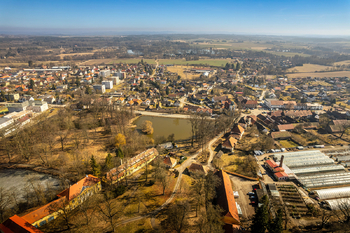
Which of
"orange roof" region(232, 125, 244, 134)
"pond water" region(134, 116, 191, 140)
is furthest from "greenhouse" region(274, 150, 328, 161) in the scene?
"pond water" region(134, 116, 191, 140)

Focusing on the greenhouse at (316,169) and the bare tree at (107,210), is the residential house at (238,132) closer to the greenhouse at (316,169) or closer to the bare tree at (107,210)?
the greenhouse at (316,169)

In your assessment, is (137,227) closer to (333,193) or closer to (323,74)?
(333,193)

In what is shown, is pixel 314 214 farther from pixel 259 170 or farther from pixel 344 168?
pixel 344 168

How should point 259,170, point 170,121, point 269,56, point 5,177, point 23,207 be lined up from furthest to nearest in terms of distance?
point 269,56
point 170,121
point 259,170
point 5,177
point 23,207

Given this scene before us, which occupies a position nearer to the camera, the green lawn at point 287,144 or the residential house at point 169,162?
the residential house at point 169,162

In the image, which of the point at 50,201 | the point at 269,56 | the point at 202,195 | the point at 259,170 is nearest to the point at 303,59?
the point at 269,56

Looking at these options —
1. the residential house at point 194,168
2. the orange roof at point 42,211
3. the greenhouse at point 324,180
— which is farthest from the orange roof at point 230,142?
the orange roof at point 42,211

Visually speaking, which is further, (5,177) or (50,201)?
(5,177)

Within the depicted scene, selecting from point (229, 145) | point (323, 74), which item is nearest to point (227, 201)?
point (229, 145)
